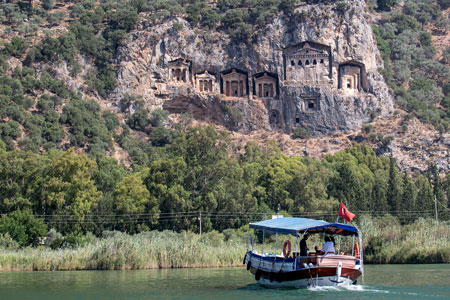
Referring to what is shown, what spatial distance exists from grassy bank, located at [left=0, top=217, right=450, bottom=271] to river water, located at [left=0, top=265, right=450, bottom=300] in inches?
60.6

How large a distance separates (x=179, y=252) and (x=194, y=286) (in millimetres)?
12344

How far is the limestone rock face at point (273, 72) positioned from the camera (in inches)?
4646

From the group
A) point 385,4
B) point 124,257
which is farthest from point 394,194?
point 385,4

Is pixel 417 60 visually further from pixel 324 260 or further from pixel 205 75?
pixel 324 260

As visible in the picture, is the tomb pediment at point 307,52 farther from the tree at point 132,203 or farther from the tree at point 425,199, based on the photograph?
the tree at point 132,203

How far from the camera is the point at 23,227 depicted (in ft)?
212

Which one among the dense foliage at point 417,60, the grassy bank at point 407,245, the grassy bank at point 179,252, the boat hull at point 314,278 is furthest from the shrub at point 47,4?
the boat hull at point 314,278

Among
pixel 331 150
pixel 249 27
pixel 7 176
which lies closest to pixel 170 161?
pixel 7 176

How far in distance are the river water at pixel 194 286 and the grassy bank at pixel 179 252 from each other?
154 centimetres

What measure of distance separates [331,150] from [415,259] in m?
55.3

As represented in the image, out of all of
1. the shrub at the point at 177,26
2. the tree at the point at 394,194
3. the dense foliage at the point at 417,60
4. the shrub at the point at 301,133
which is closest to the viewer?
the tree at the point at 394,194

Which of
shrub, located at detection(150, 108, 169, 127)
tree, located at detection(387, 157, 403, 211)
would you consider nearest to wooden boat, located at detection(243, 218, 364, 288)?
tree, located at detection(387, 157, 403, 211)

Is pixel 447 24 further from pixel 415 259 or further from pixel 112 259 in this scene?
pixel 112 259

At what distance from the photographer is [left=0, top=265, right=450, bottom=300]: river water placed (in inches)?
1533
